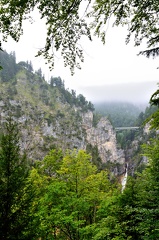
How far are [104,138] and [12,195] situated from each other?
148653 mm

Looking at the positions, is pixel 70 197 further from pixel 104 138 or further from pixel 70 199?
pixel 104 138

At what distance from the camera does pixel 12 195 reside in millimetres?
10828

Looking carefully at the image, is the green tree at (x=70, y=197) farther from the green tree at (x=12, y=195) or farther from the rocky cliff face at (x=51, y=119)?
the rocky cliff face at (x=51, y=119)

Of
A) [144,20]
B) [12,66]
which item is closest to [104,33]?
[144,20]

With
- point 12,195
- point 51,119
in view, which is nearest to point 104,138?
point 51,119

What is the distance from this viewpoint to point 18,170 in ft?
37.5

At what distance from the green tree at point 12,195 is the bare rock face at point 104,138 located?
130687mm

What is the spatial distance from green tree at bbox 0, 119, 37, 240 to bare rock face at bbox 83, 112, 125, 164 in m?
131

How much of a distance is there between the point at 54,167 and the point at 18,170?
23.9 feet

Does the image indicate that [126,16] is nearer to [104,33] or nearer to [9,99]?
[104,33]

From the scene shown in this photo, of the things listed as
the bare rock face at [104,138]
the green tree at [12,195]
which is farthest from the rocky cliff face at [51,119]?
the green tree at [12,195]

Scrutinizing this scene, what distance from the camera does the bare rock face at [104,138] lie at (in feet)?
476

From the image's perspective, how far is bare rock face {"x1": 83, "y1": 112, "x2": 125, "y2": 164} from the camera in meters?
145

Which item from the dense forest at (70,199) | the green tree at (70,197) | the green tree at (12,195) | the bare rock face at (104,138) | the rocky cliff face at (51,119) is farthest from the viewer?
the bare rock face at (104,138)
